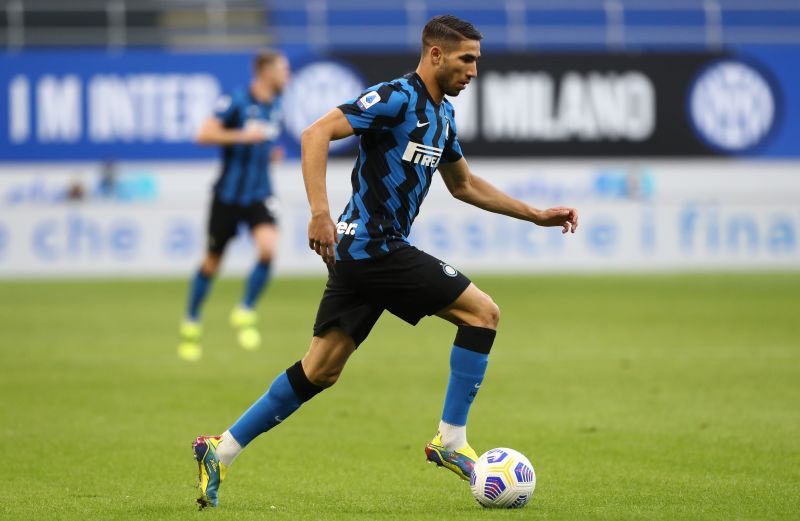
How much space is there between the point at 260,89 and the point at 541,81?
570 inches

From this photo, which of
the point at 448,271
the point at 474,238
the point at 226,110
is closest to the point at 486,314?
the point at 448,271

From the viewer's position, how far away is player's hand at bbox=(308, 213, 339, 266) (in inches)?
213

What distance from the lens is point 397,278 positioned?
5926 millimetres

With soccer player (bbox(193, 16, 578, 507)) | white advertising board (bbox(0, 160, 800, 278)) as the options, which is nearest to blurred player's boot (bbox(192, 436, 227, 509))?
soccer player (bbox(193, 16, 578, 507))

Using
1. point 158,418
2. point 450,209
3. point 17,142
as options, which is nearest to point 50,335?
point 158,418

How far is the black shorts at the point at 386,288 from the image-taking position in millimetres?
5922

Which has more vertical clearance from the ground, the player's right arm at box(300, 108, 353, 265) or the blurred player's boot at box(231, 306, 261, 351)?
the player's right arm at box(300, 108, 353, 265)

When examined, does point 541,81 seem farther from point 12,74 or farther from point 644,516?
point 644,516

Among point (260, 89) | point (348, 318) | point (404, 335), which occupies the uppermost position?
point (260, 89)

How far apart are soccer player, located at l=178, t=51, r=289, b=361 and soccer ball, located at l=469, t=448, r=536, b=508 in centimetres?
719

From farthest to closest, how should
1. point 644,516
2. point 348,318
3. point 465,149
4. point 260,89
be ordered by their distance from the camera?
point 465,149 → point 260,89 → point 348,318 → point 644,516

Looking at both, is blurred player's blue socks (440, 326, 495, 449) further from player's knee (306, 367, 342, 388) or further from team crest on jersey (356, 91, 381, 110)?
team crest on jersey (356, 91, 381, 110)

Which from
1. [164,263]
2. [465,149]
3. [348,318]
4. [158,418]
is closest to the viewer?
[348,318]

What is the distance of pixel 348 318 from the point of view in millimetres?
5973
